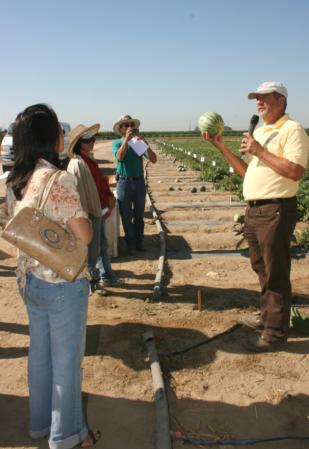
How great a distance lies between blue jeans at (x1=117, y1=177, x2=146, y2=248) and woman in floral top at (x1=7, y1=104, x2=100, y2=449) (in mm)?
4471

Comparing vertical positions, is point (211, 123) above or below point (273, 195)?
above

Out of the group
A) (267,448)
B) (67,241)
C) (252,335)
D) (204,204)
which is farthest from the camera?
(204,204)

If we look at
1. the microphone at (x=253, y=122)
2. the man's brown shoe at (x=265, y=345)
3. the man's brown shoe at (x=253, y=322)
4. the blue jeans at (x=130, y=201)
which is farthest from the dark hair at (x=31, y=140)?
the blue jeans at (x=130, y=201)

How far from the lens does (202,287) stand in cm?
599

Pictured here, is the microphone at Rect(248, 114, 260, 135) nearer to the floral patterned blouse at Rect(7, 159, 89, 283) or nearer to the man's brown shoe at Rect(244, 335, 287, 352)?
the man's brown shoe at Rect(244, 335, 287, 352)

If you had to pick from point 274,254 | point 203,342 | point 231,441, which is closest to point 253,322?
point 203,342

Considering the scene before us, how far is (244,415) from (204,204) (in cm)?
887

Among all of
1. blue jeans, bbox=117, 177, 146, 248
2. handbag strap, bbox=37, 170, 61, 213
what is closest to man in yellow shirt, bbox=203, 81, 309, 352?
handbag strap, bbox=37, 170, 61, 213

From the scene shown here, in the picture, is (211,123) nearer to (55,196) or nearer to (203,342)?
(203,342)

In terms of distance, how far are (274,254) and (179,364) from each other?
1352 millimetres

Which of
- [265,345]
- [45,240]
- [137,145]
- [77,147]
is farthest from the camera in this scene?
[137,145]

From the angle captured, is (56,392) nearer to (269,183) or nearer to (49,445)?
(49,445)

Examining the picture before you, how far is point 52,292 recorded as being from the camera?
8.02 feet

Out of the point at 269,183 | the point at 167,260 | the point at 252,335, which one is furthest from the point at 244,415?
the point at 167,260
